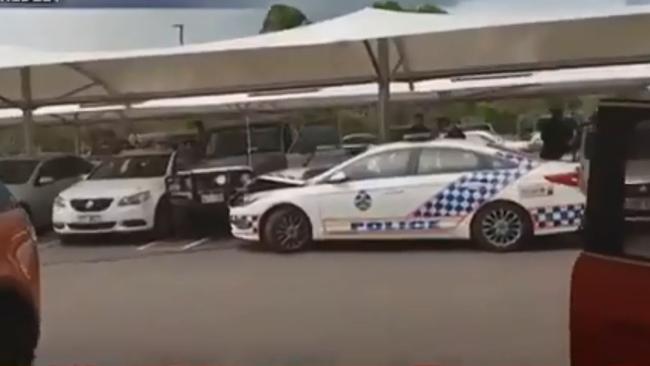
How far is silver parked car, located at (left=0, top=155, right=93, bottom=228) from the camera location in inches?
222

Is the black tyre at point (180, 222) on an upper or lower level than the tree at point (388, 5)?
lower

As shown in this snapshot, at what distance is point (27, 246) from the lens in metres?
3.96

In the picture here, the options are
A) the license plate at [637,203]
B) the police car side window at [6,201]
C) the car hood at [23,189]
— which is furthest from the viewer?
the car hood at [23,189]

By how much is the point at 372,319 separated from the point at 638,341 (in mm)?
2705

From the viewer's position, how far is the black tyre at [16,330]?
12.6 ft

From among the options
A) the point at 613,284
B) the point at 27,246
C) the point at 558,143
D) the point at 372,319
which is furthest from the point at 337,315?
the point at 613,284

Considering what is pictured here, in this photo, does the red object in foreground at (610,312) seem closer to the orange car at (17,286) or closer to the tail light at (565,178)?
the orange car at (17,286)

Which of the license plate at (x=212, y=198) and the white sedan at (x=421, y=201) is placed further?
the license plate at (x=212, y=198)

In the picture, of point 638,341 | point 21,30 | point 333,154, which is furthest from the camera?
point 333,154

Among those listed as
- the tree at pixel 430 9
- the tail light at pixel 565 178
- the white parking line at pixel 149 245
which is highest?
the tree at pixel 430 9

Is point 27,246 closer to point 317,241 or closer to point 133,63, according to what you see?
point 133,63

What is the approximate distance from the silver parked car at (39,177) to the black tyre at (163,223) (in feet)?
1.53

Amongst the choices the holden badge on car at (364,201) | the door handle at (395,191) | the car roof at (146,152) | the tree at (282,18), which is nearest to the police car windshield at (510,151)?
the door handle at (395,191)

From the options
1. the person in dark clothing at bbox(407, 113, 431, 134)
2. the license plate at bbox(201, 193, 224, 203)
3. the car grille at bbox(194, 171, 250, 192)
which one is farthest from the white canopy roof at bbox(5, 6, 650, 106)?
the license plate at bbox(201, 193, 224, 203)
